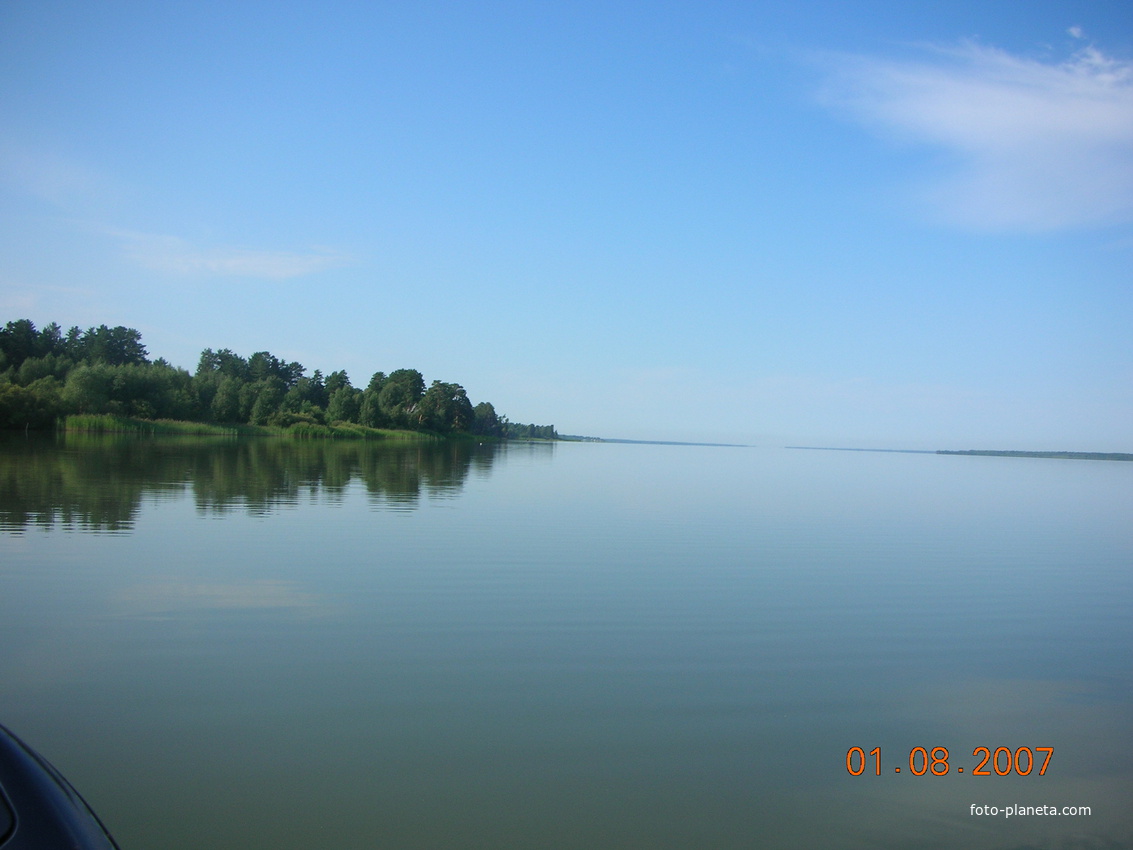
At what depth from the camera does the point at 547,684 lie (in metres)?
5.78

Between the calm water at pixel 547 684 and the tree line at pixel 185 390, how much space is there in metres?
51.9

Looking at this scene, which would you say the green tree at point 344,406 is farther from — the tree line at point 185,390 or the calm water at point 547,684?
the calm water at point 547,684

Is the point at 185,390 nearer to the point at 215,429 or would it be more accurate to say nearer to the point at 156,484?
the point at 215,429

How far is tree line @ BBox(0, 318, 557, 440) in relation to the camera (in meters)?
56.3

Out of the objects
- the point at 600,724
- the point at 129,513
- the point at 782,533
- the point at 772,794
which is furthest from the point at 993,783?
the point at 129,513

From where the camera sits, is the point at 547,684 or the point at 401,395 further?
the point at 401,395

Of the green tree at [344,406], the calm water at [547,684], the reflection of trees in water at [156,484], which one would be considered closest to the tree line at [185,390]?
the green tree at [344,406]

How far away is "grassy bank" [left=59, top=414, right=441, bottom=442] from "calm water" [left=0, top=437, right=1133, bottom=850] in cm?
5131

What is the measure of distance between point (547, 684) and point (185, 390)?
7642 centimetres

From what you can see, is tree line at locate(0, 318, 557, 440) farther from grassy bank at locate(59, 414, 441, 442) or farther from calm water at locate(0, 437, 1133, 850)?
calm water at locate(0, 437, 1133, 850)

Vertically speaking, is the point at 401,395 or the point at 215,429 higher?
the point at 401,395

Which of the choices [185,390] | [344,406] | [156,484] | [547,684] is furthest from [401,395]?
[547,684]

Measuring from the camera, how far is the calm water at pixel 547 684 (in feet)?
12.9

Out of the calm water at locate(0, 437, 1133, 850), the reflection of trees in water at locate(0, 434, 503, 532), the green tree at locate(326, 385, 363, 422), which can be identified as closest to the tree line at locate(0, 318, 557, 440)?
the green tree at locate(326, 385, 363, 422)
